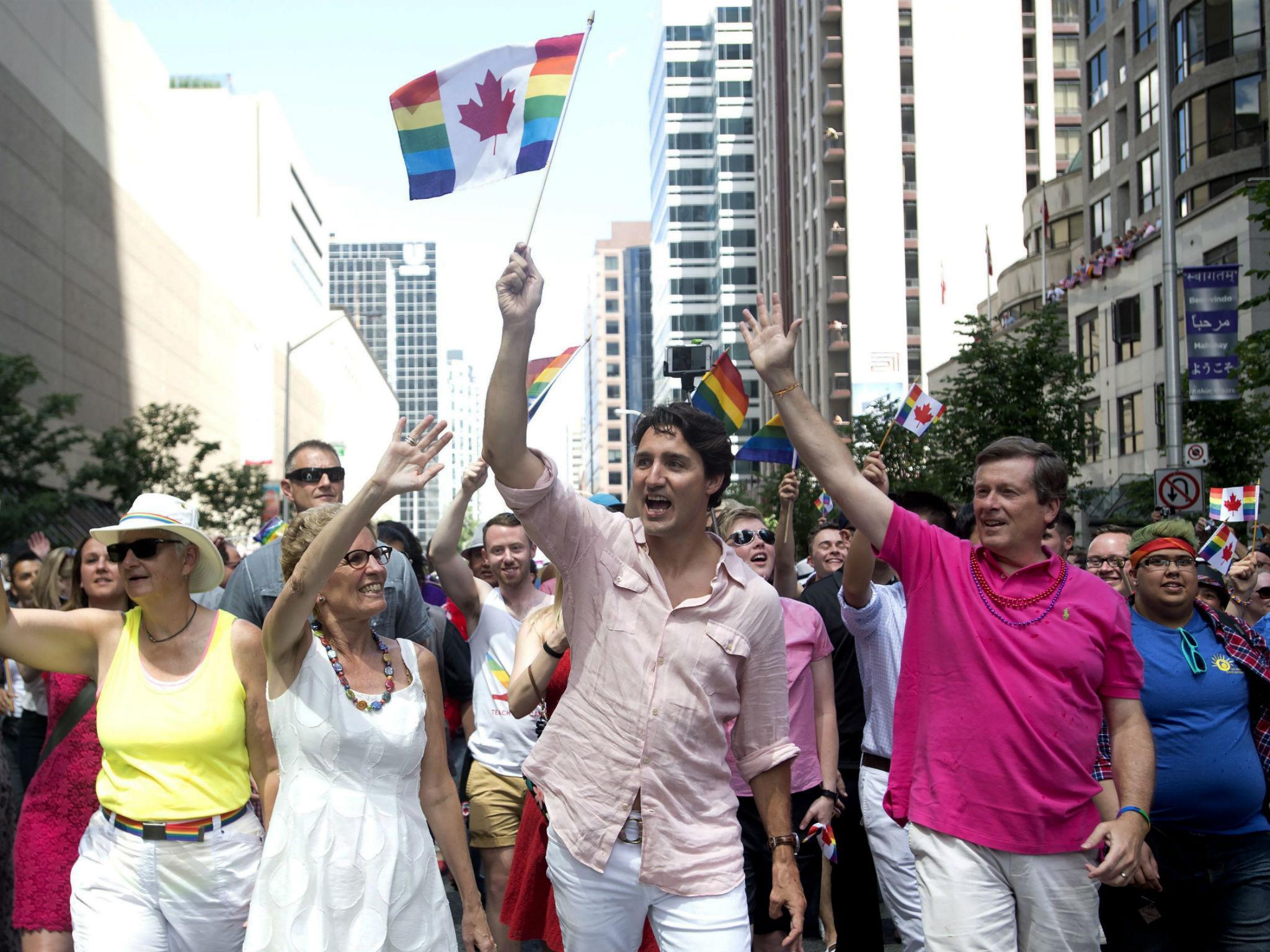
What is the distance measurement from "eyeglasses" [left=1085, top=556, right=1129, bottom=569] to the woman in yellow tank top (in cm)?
478

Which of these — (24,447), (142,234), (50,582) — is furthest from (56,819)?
(142,234)

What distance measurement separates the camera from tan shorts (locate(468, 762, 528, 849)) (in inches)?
270

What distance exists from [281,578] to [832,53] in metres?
75.6

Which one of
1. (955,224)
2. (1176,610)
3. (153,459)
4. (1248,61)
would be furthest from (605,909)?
(955,224)

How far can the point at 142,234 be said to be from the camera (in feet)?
205

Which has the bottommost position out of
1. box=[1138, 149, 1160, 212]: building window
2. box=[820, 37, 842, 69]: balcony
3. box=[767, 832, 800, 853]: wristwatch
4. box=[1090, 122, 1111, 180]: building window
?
box=[767, 832, 800, 853]: wristwatch

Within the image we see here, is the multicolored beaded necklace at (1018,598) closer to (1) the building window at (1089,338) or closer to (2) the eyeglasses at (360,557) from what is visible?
(2) the eyeglasses at (360,557)

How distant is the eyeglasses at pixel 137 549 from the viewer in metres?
4.97

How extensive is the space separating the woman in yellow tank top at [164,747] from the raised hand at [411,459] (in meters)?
1.11

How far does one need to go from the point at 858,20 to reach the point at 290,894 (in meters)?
78.1

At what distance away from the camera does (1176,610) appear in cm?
573

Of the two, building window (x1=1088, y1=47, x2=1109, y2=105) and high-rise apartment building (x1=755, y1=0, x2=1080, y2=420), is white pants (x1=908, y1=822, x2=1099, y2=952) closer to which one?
building window (x1=1088, y1=47, x2=1109, y2=105)

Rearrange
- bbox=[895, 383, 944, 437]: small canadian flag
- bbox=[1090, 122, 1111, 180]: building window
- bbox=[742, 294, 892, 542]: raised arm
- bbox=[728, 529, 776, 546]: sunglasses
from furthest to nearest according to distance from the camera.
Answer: bbox=[1090, 122, 1111, 180]: building window < bbox=[895, 383, 944, 437]: small canadian flag < bbox=[728, 529, 776, 546]: sunglasses < bbox=[742, 294, 892, 542]: raised arm

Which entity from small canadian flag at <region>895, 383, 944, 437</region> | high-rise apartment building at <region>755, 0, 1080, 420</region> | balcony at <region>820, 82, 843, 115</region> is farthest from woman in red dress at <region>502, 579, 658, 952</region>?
balcony at <region>820, 82, 843, 115</region>
